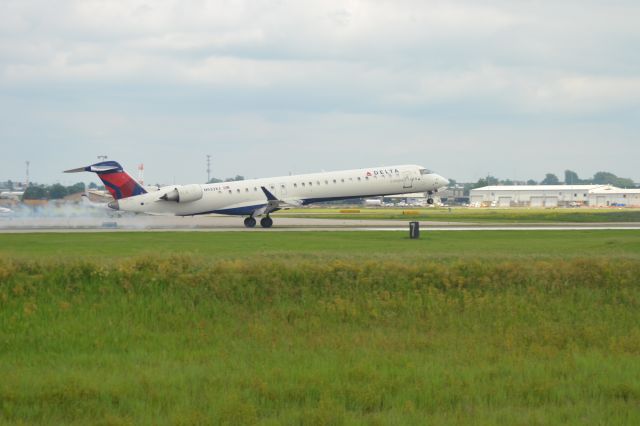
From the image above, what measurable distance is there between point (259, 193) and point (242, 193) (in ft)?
4.41

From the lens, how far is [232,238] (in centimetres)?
4816

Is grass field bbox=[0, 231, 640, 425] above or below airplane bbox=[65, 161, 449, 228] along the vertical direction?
below

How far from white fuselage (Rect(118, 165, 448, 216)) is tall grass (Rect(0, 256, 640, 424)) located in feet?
120

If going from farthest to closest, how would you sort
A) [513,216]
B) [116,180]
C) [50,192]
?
1. [50,192]
2. [513,216]
3. [116,180]

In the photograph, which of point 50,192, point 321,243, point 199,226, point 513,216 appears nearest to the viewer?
point 321,243

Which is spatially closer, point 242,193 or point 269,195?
point 269,195

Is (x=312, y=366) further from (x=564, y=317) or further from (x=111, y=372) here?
(x=564, y=317)

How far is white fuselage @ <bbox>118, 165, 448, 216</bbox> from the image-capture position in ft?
207

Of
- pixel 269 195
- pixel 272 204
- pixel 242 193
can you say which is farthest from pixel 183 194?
pixel 272 204

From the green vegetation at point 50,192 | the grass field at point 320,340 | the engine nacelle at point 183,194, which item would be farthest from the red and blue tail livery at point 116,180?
the green vegetation at point 50,192

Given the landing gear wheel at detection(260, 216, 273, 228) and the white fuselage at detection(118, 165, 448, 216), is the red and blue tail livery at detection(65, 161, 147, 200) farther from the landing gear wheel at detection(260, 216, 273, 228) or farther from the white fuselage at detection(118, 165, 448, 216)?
the landing gear wheel at detection(260, 216, 273, 228)

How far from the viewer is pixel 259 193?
63188 millimetres

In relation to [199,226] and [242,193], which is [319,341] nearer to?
[242,193]

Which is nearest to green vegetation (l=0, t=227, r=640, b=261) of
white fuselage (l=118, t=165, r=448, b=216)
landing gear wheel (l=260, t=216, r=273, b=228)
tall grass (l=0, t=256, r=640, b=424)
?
landing gear wheel (l=260, t=216, r=273, b=228)
